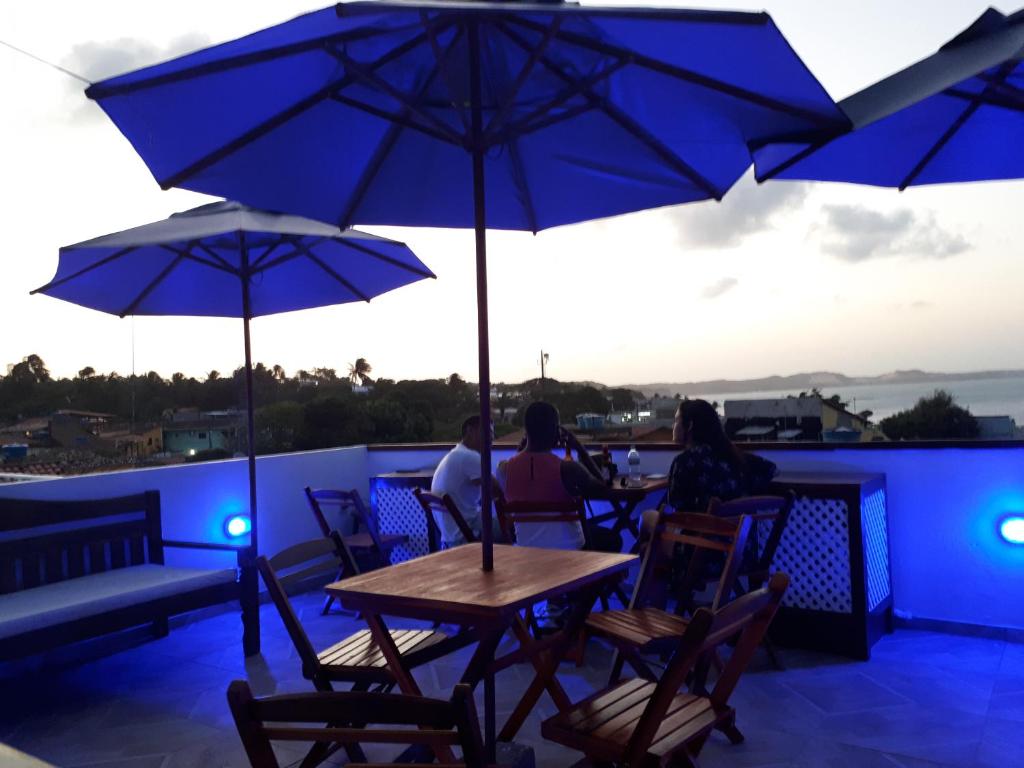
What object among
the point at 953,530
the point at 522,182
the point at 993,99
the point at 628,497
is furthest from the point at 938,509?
the point at 522,182

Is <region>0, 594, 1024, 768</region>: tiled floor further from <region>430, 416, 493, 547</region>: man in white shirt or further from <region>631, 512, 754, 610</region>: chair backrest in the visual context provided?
<region>430, 416, 493, 547</region>: man in white shirt

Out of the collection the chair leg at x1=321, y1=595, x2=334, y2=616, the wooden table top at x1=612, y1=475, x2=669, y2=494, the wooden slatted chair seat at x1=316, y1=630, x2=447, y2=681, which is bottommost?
the chair leg at x1=321, y1=595, x2=334, y2=616

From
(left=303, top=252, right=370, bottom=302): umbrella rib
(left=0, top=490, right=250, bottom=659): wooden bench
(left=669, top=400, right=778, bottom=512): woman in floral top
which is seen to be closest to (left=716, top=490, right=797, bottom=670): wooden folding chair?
Answer: (left=669, top=400, right=778, bottom=512): woman in floral top

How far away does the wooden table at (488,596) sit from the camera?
2.08m

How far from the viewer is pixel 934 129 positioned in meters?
3.41

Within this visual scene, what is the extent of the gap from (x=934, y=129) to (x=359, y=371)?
13455 millimetres

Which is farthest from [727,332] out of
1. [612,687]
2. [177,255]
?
[612,687]

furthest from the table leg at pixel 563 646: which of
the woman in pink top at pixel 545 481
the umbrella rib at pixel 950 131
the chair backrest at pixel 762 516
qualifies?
the umbrella rib at pixel 950 131

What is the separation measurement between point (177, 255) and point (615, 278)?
32.6 ft

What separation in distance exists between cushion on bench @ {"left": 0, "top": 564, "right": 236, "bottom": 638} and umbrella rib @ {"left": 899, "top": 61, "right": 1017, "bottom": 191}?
411 cm

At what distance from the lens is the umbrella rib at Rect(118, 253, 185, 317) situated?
493cm

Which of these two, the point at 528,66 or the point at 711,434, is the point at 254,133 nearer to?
the point at 528,66

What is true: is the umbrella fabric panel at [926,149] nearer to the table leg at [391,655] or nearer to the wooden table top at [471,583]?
the wooden table top at [471,583]

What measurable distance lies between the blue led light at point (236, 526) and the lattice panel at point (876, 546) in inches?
164
